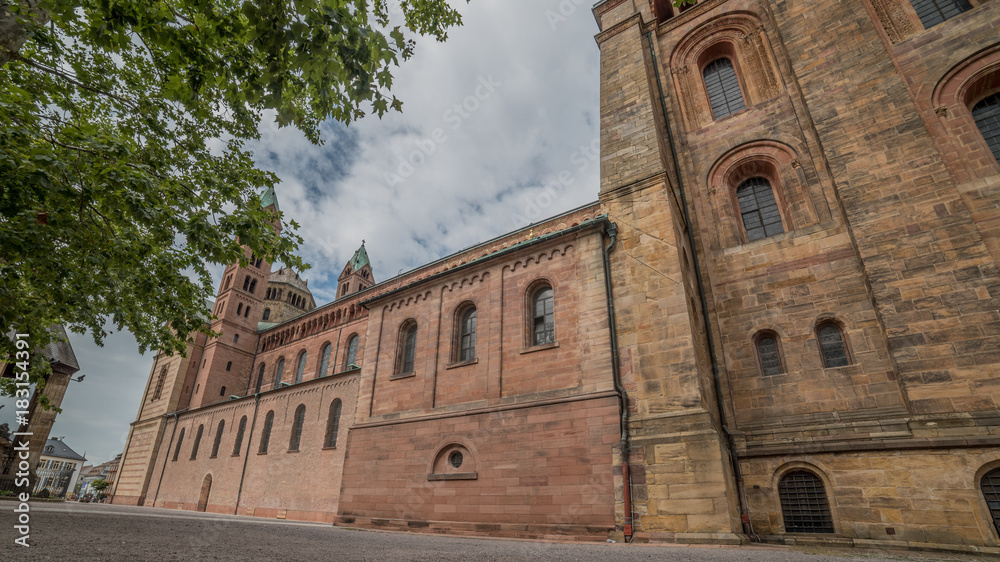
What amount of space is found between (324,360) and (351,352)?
3553 millimetres

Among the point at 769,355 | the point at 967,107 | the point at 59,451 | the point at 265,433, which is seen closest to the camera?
the point at 967,107

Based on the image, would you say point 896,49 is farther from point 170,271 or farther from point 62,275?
point 62,275

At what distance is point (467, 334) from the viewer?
46.4 ft

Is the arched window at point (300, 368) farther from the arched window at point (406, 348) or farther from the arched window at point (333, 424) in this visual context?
the arched window at point (406, 348)

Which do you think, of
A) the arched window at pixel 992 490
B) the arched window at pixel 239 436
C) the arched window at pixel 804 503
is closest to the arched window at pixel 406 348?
the arched window at pixel 804 503

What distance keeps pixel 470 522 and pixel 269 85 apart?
10243mm

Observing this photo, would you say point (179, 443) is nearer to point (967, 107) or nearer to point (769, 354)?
point (769, 354)

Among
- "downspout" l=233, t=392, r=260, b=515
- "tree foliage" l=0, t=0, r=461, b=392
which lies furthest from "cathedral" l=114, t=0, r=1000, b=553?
"downspout" l=233, t=392, r=260, b=515

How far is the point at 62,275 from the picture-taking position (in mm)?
7648

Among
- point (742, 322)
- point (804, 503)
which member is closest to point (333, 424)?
point (742, 322)

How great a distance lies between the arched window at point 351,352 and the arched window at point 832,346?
26.6 m

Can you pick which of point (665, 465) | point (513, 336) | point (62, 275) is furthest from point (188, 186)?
point (665, 465)

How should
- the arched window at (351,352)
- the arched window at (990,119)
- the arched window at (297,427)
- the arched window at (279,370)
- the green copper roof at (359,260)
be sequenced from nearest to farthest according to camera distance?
1. the arched window at (990,119)
2. the arched window at (297,427)
3. the arched window at (351,352)
4. the arched window at (279,370)
5. the green copper roof at (359,260)

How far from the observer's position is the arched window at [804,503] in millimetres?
9759
